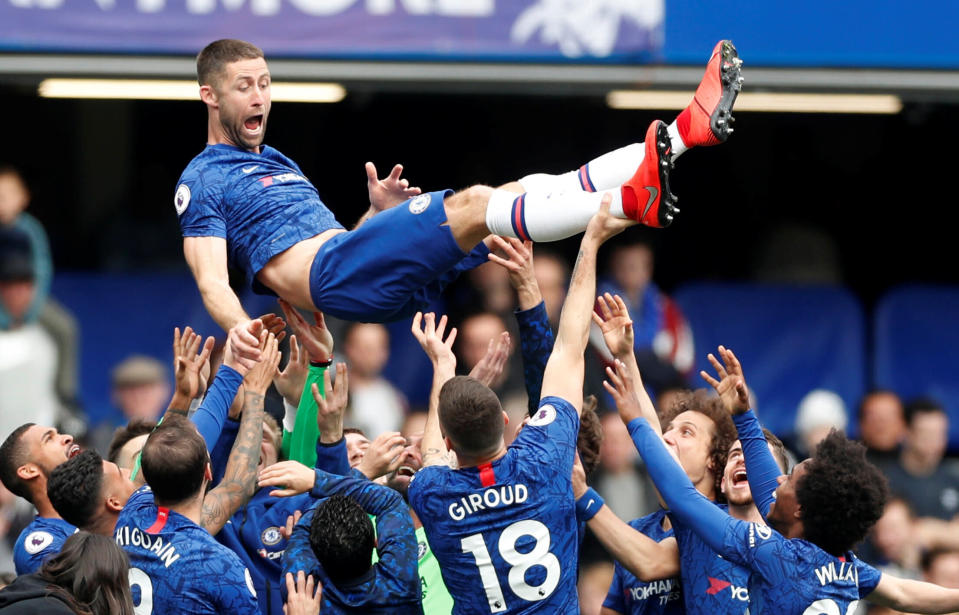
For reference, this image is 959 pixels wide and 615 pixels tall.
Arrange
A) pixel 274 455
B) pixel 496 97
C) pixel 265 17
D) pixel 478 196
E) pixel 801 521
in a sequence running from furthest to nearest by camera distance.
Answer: pixel 496 97
pixel 265 17
pixel 274 455
pixel 478 196
pixel 801 521

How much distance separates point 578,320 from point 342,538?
112 centimetres

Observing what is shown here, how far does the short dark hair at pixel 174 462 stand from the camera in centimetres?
483

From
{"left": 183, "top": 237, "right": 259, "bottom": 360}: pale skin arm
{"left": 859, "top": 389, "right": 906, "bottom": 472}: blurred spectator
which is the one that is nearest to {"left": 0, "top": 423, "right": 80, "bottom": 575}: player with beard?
{"left": 183, "top": 237, "right": 259, "bottom": 360}: pale skin arm

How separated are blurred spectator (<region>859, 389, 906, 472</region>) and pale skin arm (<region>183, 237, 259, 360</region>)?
16.8 feet

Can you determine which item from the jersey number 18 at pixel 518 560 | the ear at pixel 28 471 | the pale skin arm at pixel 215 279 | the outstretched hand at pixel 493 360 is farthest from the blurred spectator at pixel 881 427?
the ear at pixel 28 471

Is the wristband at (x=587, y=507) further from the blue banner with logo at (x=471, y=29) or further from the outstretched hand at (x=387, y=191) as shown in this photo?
the blue banner with logo at (x=471, y=29)

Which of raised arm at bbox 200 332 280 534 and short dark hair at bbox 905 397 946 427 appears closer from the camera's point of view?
raised arm at bbox 200 332 280 534

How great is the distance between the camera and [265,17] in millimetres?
8430

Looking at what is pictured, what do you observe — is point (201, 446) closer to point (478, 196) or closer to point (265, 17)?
point (478, 196)

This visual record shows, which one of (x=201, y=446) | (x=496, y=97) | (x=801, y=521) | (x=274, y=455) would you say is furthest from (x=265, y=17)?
(x=801, y=521)

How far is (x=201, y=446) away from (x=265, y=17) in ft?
13.6

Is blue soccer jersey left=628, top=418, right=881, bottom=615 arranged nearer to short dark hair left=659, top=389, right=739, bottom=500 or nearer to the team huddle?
the team huddle

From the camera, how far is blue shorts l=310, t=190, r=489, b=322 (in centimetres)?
533

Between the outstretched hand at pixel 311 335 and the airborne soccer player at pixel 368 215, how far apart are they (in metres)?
0.14
